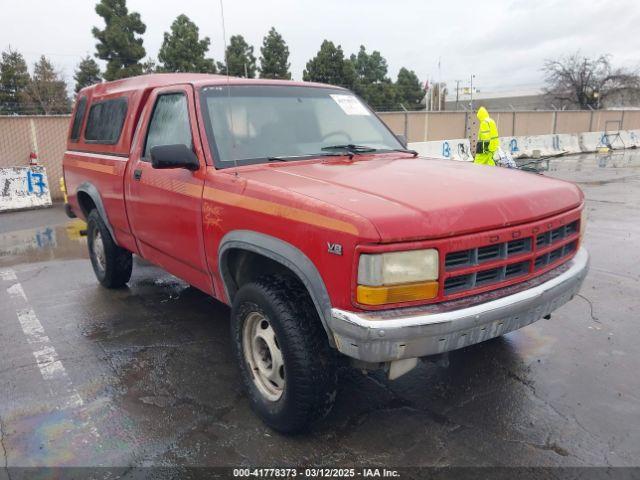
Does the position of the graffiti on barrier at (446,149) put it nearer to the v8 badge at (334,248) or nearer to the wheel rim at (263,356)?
the wheel rim at (263,356)

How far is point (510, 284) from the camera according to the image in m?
2.74

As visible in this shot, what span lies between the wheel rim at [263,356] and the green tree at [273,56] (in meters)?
30.4

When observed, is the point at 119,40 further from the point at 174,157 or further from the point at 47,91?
the point at 174,157

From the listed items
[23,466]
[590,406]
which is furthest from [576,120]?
[23,466]

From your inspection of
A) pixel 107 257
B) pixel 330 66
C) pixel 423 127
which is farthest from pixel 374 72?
pixel 107 257

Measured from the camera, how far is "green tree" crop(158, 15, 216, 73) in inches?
1065

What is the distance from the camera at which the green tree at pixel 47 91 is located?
38.5m

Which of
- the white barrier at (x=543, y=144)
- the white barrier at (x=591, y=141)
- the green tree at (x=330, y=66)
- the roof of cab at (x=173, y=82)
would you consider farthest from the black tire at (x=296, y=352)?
the green tree at (x=330, y=66)

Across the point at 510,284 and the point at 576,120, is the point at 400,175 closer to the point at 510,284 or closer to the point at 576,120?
the point at 510,284

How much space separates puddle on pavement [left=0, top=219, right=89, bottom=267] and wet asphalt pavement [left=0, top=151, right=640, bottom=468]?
6.19 feet

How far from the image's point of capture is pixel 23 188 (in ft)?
35.7

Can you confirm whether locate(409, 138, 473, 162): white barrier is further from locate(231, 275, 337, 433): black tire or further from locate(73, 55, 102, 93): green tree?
locate(73, 55, 102, 93): green tree

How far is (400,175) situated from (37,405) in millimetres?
2680

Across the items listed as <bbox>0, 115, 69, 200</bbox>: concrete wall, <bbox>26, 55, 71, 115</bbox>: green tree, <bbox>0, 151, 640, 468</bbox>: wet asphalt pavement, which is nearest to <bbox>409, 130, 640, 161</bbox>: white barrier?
<bbox>0, 115, 69, 200</bbox>: concrete wall
